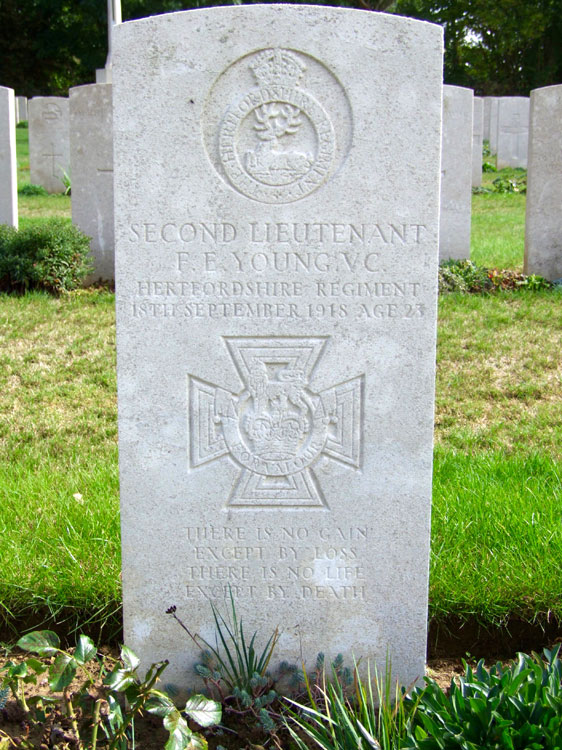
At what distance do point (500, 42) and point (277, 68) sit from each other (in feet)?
95.0

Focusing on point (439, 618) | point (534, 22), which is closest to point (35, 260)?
point (439, 618)

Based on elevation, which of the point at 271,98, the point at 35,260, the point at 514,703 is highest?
the point at 271,98

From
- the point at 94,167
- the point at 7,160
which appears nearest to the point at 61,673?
the point at 94,167

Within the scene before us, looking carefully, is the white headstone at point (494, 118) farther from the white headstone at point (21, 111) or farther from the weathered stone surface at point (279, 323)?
the weathered stone surface at point (279, 323)

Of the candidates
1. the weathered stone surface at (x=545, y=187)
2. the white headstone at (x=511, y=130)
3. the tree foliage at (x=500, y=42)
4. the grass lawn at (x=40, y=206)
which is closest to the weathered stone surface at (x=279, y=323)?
the weathered stone surface at (x=545, y=187)

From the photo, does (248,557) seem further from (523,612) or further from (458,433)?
(458,433)

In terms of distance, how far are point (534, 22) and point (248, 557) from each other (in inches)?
1113

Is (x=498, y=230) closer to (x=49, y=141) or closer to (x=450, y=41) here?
(x=49, y=141)

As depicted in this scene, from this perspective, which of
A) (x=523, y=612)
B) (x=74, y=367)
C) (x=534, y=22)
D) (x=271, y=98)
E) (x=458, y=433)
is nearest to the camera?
(x=271, y=98)

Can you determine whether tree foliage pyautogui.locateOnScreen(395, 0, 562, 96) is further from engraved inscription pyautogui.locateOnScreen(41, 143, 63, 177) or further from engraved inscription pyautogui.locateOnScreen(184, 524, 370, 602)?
engraved inscription pyautogui.locateOnScreen(184, 524, 370, 602)

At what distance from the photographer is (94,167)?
763 centimetres

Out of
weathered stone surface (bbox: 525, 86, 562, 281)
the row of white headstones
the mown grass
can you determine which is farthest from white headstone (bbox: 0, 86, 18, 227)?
weathered stone surface (bbox: 525, 86, 562, 281)

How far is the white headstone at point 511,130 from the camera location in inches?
750

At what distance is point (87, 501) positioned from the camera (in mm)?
3545
